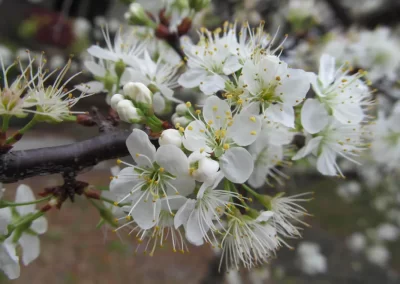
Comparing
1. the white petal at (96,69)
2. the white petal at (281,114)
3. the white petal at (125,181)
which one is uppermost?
the white petal at (281,114)

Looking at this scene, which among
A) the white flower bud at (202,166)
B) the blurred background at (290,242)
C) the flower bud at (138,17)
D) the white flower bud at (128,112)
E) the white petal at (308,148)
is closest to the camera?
the white flower bud at (202,166)

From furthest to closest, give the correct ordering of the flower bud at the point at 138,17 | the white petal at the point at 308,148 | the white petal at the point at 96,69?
the flower bud at the point at 138,17 < the white petal at the point at 96,69 < the white petal at the point at 308,148

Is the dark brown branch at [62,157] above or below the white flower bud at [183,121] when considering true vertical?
below

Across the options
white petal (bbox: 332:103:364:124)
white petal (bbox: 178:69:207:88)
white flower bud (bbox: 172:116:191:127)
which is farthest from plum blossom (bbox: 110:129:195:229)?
white petal (bbox: 332:103:364:124)

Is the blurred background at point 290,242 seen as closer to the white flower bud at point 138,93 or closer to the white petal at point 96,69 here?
the white petal at point 96,69

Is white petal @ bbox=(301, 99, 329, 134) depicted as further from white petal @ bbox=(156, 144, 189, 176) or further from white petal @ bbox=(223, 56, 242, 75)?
white petal @ bbox=(156, 144, 189, 176)

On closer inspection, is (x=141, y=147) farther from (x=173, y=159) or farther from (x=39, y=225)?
(x=39, y=225)

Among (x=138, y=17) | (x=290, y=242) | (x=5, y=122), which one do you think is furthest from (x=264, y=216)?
(x=290, y=242)

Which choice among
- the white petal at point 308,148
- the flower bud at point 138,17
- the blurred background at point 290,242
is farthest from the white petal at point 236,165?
the blurred background at point 290,242

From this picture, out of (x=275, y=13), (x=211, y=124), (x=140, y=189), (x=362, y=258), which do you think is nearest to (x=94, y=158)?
(x=140, y=189)
